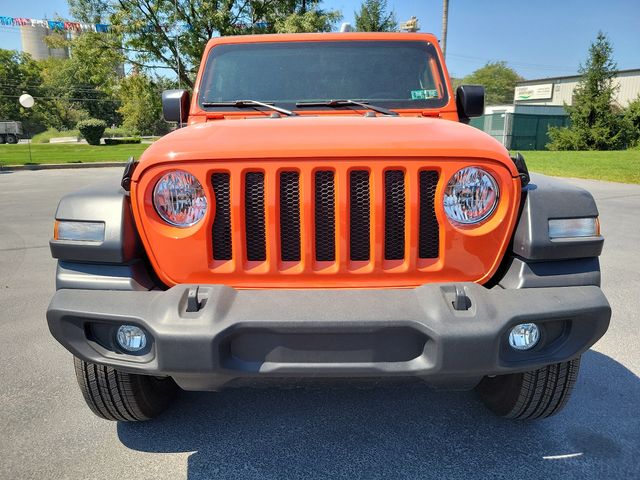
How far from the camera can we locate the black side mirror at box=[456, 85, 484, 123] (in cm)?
328

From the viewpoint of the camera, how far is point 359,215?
205cm

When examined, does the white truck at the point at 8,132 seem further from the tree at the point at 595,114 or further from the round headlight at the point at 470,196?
the round headlight at the point at 470,196

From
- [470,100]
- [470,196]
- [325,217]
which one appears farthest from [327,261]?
[470,100]

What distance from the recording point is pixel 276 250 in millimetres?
2041

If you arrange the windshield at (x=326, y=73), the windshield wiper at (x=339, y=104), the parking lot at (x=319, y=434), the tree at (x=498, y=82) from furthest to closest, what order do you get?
the tree at (x=498, y=82), the windshield at (x=326, y=73), the windshield wiper at (x=339, y=104), the parking lot at (x=319, y=434)

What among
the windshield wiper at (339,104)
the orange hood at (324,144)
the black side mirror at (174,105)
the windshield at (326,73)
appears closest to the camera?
the orange hood at (324,144)

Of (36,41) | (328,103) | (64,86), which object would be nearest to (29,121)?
(64,86)

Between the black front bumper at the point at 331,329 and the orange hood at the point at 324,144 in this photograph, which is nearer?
→ the black front bumper at the point at 331,329

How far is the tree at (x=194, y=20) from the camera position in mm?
20422

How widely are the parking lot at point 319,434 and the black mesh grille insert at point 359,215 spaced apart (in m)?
0.56

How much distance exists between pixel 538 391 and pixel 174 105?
9.04ft

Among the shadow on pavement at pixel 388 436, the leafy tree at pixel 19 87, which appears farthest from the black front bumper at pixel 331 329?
the leafy tree at pixel 19 87

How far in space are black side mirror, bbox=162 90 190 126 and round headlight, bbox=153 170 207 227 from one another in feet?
4.95

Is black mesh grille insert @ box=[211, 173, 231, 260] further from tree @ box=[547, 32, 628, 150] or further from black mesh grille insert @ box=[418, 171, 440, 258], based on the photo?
tree @ box=[547, 32, 628, 150]
